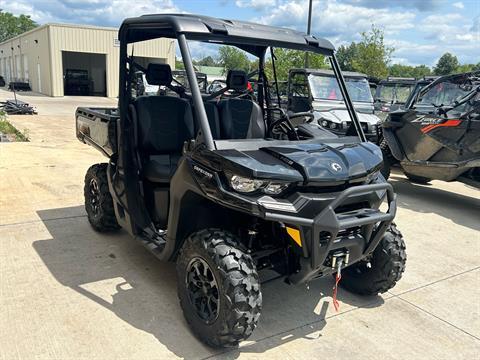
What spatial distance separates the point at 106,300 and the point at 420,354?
2.20m

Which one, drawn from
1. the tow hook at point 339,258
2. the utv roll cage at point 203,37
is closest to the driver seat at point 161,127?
Result: the utv roll cage at point 203,37

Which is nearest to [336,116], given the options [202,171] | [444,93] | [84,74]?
[444,93]

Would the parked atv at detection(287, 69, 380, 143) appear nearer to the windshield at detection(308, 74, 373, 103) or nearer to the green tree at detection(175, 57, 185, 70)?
the windshield at detection(308, 74, 373, 103)

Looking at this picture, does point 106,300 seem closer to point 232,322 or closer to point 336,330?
point 232,322

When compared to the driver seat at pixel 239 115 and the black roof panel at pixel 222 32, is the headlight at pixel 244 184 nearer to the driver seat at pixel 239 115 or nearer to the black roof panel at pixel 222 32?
the black roof panel at pixel 222 32

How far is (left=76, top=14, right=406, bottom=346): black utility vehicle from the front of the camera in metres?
2.57

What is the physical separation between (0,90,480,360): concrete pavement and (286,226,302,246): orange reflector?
0.76m

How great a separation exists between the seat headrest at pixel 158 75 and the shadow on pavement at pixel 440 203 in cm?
425

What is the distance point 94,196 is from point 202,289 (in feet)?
7.32

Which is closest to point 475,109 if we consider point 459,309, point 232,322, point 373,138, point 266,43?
A: point 373,138

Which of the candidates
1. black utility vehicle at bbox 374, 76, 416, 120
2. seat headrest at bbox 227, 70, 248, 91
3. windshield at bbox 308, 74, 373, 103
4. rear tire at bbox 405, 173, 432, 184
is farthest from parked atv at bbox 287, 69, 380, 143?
seat headrest at bbox 227, 70, 248, 91

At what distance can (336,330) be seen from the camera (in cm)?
309

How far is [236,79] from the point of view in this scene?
3869 mm

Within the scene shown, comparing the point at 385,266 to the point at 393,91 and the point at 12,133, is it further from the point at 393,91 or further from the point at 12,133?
the point at 393,91
